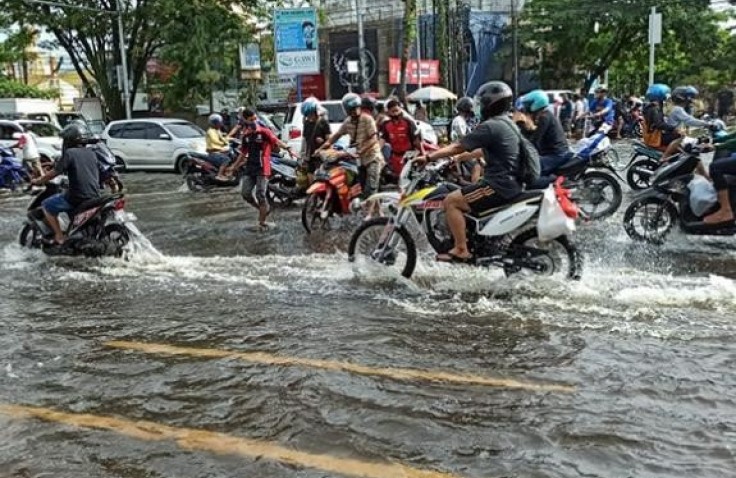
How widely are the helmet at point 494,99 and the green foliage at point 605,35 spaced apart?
31.7 meters

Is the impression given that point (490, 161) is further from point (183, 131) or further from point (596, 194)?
point (183, 131)

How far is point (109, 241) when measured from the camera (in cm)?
858

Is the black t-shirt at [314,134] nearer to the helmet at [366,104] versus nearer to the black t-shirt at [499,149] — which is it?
the helmet at [366,104]

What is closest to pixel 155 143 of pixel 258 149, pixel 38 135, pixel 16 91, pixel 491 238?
pixel 38 135

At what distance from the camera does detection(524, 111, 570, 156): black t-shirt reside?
890 centimetres

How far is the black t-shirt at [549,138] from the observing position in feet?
29.2

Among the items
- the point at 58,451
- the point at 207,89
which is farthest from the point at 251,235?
the point at 207,89

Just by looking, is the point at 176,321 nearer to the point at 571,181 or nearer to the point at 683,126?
the point at 571,181

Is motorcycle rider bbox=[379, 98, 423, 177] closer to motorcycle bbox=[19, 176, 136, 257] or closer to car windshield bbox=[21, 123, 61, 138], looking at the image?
motorcycle bbox=[19, 176, 136, 257]

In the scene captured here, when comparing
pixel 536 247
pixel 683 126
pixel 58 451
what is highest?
pixel 683 126

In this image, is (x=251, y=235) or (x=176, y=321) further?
(x=251, y=235)

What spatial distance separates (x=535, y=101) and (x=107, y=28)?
26326 mm

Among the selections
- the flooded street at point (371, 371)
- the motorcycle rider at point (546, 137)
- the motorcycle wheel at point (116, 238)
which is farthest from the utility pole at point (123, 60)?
the motorcycle rider at point (546, 137)

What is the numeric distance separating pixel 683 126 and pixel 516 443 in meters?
7.84
